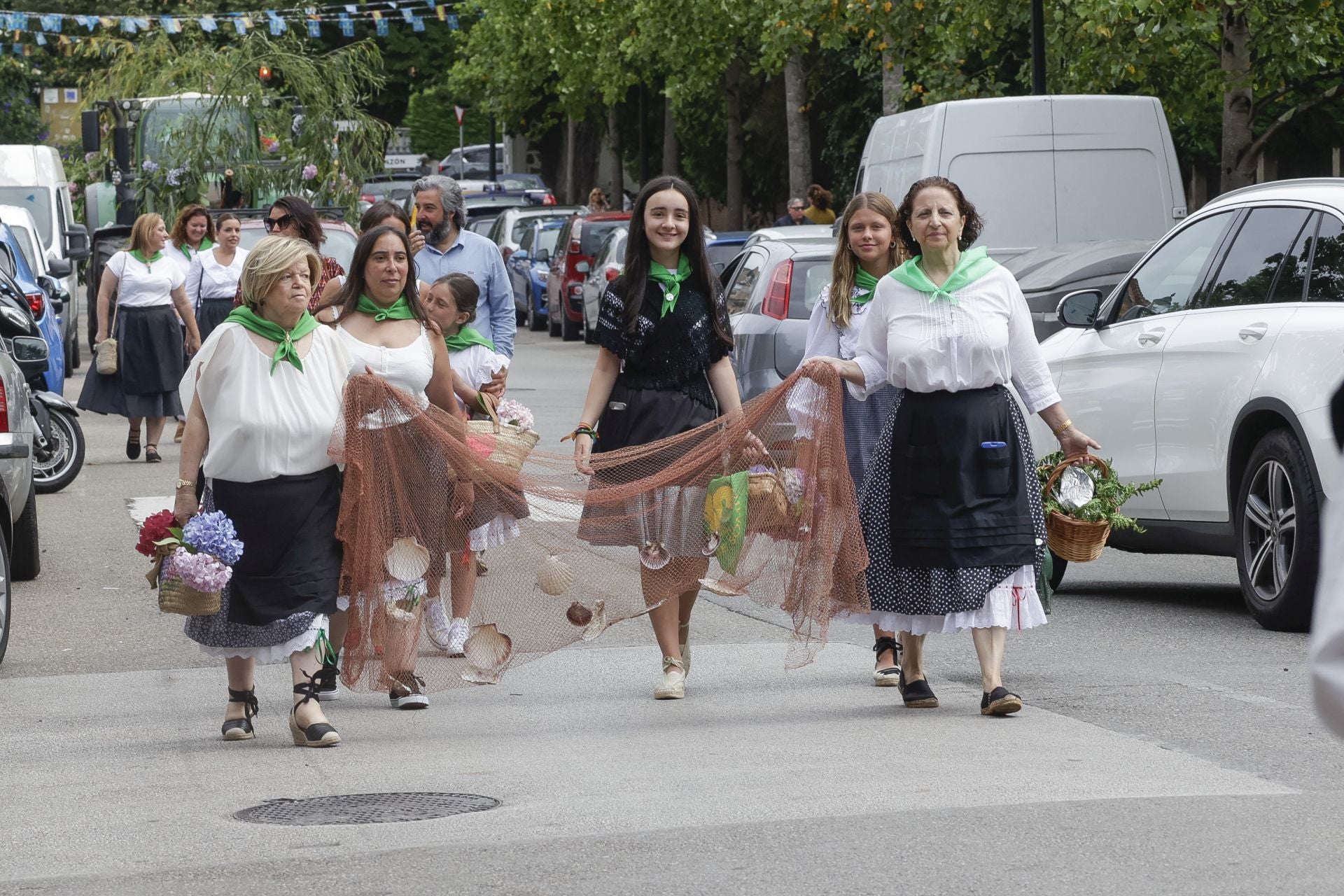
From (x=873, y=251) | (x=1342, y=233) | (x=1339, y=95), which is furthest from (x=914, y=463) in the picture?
(x=1339, y=95)

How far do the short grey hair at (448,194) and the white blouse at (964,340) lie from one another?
3.30m

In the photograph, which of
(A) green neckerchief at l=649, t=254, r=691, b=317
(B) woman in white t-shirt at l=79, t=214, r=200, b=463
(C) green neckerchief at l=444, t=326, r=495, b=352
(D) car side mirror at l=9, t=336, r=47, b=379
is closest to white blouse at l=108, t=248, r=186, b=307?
(B) woman in white t-shirt at l=79, t=214, r=200, b=463

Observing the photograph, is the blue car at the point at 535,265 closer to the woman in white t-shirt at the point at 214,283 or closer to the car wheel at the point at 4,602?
the woman in white t-shirt at the point at 214,283

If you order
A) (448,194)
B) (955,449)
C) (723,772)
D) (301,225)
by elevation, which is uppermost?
(448,194)

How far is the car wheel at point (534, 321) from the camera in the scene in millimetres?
36625

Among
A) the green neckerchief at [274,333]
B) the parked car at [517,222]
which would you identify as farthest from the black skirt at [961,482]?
the parked car at [517,222]

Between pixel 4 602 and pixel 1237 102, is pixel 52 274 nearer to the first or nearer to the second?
pixel 1237 102

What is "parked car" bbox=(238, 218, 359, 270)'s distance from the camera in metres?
18.6

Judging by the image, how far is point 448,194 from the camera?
10.5 m

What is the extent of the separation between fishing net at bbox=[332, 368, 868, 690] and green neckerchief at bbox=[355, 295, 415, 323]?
0.39 meters

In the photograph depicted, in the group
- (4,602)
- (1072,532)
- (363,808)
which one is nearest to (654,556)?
(1072,532)

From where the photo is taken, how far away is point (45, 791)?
666 centimetres

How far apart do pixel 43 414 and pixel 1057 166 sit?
7.42m

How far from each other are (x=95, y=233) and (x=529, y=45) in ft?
87.1
